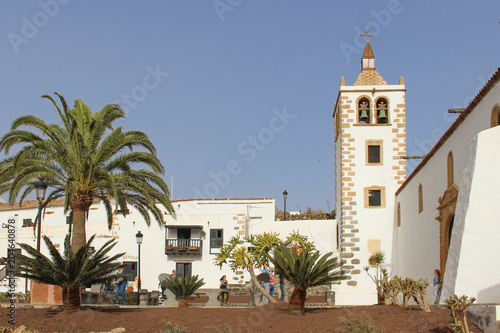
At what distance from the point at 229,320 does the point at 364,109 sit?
62.5 ft

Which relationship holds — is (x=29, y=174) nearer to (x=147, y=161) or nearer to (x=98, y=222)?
(x=147, y=161)

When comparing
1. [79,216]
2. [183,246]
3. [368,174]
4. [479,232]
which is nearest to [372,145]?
[368,174]

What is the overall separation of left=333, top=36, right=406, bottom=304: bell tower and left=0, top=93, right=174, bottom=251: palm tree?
39.9 feet

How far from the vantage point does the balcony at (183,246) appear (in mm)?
33094

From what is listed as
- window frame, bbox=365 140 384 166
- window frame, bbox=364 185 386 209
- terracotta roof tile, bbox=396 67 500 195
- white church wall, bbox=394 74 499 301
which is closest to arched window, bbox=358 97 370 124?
window frame, bbox=365 140 384 166

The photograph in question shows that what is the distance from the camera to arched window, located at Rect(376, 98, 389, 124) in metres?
28.5

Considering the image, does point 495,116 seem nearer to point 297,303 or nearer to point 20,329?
point 297,303

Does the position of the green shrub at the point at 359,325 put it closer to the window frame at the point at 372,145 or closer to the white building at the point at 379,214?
the white building at the point at 379,214

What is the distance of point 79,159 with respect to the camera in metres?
17.4

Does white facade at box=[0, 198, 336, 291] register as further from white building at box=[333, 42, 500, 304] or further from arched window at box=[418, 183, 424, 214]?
arched window at box=[418, 183, 424, 214]

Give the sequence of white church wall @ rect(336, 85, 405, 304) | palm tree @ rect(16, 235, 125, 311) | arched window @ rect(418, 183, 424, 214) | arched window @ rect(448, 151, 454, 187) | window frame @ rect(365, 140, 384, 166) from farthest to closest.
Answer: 1. window frame @ rect(365, 140, 384, 166)
2. white church wall @ rect(336, 85, 405, 304)
3. arched window @ rect(418, 183, 424, 214)
4. arched window @ rect(448, 151, 454, 187)
5. palm tree @ rect(16, 235, 125, 311)

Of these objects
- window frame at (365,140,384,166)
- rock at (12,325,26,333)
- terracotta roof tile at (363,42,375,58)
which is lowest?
rock at (12,325,26,333)

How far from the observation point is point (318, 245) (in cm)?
3256

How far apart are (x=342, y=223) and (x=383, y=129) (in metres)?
4.96
